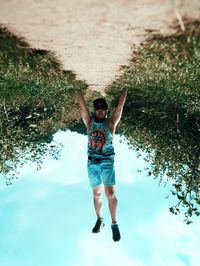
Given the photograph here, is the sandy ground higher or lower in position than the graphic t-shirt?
higher

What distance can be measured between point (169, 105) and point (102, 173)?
1153cm

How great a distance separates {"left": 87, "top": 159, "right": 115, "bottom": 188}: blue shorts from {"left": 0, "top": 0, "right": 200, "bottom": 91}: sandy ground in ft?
13.6

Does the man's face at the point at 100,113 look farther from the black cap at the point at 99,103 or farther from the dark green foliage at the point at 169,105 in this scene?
the dark green foliage at the point at 169,105

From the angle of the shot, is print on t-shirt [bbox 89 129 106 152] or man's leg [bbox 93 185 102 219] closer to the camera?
print on t-shirt [bbox 89 129 106 152]

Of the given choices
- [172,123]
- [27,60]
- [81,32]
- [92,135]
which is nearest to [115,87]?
[172,123]

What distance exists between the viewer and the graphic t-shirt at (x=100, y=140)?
9.89m

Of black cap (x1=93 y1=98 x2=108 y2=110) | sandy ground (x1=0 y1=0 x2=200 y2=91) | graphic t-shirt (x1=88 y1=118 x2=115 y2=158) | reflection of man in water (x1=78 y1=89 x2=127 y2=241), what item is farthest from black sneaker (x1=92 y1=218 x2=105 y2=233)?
sandy ground (x1=0 y1=0 x2=200 y2=91)

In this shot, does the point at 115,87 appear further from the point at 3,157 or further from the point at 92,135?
the point at 92,135

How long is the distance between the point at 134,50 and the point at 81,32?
7.94 feet

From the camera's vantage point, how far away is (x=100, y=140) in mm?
9891

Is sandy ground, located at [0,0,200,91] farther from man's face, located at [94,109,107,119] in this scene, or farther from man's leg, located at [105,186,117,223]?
man's leg, located at [105,186,117,223]

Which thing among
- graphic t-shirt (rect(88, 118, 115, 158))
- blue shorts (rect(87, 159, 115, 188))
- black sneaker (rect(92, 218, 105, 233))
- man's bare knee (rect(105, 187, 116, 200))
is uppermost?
graphic t-shirt (rect(88, 118, 115, 158))

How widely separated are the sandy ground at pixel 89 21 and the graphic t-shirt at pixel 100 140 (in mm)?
3225

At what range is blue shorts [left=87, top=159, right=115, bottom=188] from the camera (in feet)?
32.8
